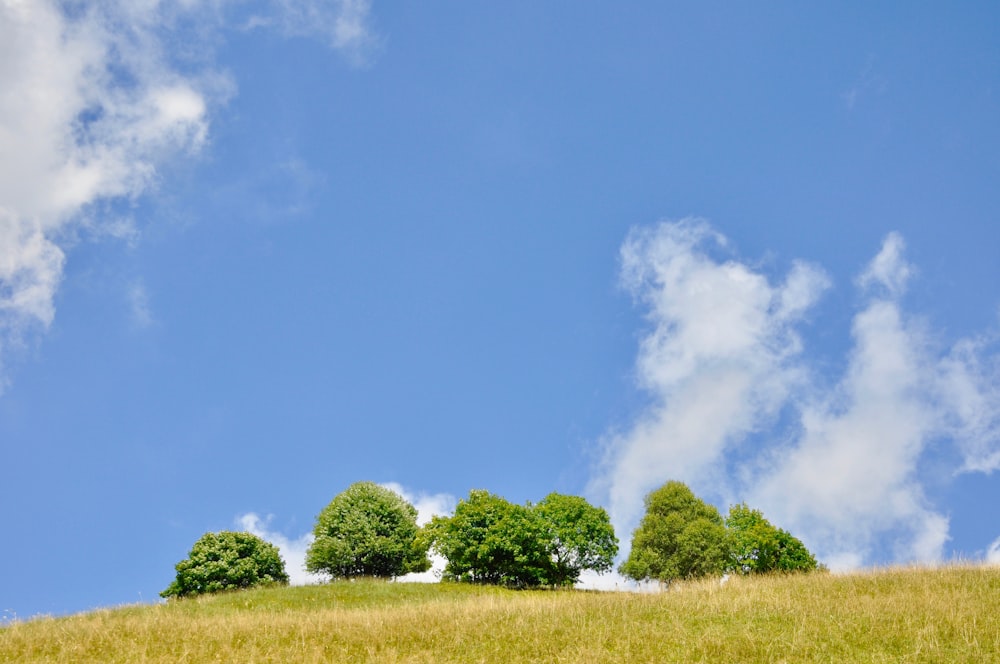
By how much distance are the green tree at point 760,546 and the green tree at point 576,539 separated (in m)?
9.55

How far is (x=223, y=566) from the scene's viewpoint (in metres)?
50.1

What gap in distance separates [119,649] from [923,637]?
→ 1808 centimetres

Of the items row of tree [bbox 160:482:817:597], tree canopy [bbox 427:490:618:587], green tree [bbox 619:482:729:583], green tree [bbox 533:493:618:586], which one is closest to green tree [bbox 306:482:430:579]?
row of tree [bbox 160:482:817:597]

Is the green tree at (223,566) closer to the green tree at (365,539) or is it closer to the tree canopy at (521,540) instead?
the green tree at (365,539)

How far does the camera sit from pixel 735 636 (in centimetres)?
1541

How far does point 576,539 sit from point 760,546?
14.7 m

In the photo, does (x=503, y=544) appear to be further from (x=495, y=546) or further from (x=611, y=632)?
(x=611, y=632)

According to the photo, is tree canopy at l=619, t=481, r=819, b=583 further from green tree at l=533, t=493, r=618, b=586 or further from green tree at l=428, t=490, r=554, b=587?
green tree at l=428, t=490, r=554, b=587

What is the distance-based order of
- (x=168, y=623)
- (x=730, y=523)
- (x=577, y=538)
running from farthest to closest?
(x=730, y=523), (x=577, y=538), (x=168, y=623)

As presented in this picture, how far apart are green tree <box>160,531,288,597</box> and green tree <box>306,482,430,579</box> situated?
3.52 meters

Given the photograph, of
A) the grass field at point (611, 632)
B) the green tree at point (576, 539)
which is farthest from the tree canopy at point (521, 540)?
the grass field at point (611, 632)

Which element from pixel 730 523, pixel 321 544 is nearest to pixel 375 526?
pixel 321 544

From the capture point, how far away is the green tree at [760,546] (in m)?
53.3

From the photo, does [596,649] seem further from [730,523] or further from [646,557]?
[730,523]
